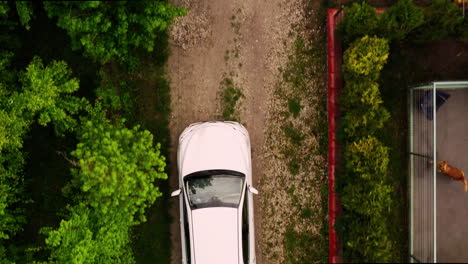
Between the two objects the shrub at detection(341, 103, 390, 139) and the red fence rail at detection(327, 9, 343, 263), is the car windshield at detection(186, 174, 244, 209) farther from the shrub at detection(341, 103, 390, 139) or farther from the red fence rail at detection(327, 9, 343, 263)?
the shrub at detection(341, 103, 390, 139)

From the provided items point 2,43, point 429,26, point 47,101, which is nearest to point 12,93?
point 47,101

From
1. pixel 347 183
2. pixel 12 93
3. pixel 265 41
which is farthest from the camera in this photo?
pixel 265 41

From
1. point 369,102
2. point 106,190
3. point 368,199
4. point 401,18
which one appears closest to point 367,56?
point 369,102

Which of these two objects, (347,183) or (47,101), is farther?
(347,183)

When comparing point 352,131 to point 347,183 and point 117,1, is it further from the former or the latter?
point 117,1

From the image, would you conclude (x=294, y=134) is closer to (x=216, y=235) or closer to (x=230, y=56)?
(x=230, y=56)

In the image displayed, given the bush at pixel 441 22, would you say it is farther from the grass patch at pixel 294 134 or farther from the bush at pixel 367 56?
the grass patch at pixel 294 134

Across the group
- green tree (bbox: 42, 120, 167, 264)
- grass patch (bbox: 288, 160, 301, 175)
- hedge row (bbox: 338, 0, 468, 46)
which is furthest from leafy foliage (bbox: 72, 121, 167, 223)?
hedge row (bbox: 338, 0, 468, 46)
